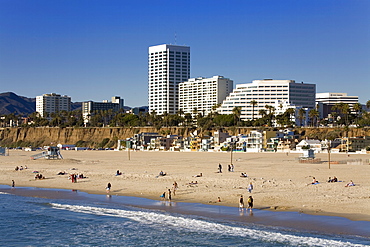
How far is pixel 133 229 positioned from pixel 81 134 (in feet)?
467

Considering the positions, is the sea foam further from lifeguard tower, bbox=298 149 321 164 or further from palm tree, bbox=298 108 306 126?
palm tree, bbox=298 108 306 126

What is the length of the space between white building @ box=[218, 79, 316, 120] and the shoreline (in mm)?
135513

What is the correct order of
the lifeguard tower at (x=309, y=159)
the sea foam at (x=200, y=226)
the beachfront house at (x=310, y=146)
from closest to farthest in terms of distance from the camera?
the sea foam at (x=200, y=226) < the lifeguard tower at (x=309, y=159) < the beachfront house at (x=310, y=146)

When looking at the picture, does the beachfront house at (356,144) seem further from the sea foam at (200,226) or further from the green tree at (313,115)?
the sea foam at (200,226)

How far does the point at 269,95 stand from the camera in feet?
545

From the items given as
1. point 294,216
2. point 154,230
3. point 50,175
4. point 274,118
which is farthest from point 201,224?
point 274,118

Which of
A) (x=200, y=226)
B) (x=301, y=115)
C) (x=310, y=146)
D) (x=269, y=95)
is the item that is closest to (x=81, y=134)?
(x=269, y=95)

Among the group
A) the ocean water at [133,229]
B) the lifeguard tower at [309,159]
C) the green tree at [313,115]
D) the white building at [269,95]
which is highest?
the white building at [269,95]

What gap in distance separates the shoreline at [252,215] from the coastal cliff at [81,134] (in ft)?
305

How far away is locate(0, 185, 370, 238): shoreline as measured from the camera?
20375 millimetres

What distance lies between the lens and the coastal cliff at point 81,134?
138 m

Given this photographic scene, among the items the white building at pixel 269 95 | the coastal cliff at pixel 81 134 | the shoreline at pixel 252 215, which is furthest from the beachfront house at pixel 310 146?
the white building at pixel 269 95

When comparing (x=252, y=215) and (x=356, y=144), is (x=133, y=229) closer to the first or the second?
(x=252, y=215)

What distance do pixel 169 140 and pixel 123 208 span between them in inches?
3774
